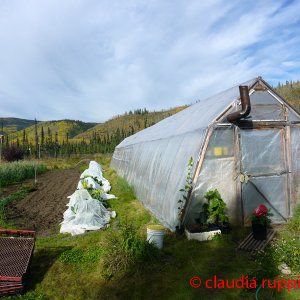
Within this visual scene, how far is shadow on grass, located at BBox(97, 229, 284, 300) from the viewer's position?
16.0 ft

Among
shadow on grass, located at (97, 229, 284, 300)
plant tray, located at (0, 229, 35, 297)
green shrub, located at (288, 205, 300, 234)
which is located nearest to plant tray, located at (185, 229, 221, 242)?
shadow on grass, located at (97, 229, 284, 300)

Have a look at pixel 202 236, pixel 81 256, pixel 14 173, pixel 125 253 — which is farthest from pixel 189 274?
pixel 14 173

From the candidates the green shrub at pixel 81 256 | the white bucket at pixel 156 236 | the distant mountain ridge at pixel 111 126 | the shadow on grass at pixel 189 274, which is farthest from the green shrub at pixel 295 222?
the distant mountain ridge at pixel 111 126

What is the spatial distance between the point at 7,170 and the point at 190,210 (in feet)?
59.6

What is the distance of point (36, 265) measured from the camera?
6.36 m

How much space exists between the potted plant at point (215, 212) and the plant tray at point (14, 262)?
3.82 metres

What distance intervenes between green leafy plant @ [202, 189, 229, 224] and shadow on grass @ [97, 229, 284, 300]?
515 millimetres

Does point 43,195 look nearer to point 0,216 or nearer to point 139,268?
point 0,216

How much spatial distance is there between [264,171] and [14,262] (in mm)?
5982

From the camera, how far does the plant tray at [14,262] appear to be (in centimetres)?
512

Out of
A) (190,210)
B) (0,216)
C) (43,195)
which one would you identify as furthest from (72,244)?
(43,195)

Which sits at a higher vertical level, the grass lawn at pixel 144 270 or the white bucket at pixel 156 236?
the white bucket at pixel 156 236

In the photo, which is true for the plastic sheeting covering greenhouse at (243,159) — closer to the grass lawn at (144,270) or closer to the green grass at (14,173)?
the grass lawn at (144,270)

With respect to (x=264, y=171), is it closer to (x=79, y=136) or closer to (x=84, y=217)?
(x=84, y=217)
